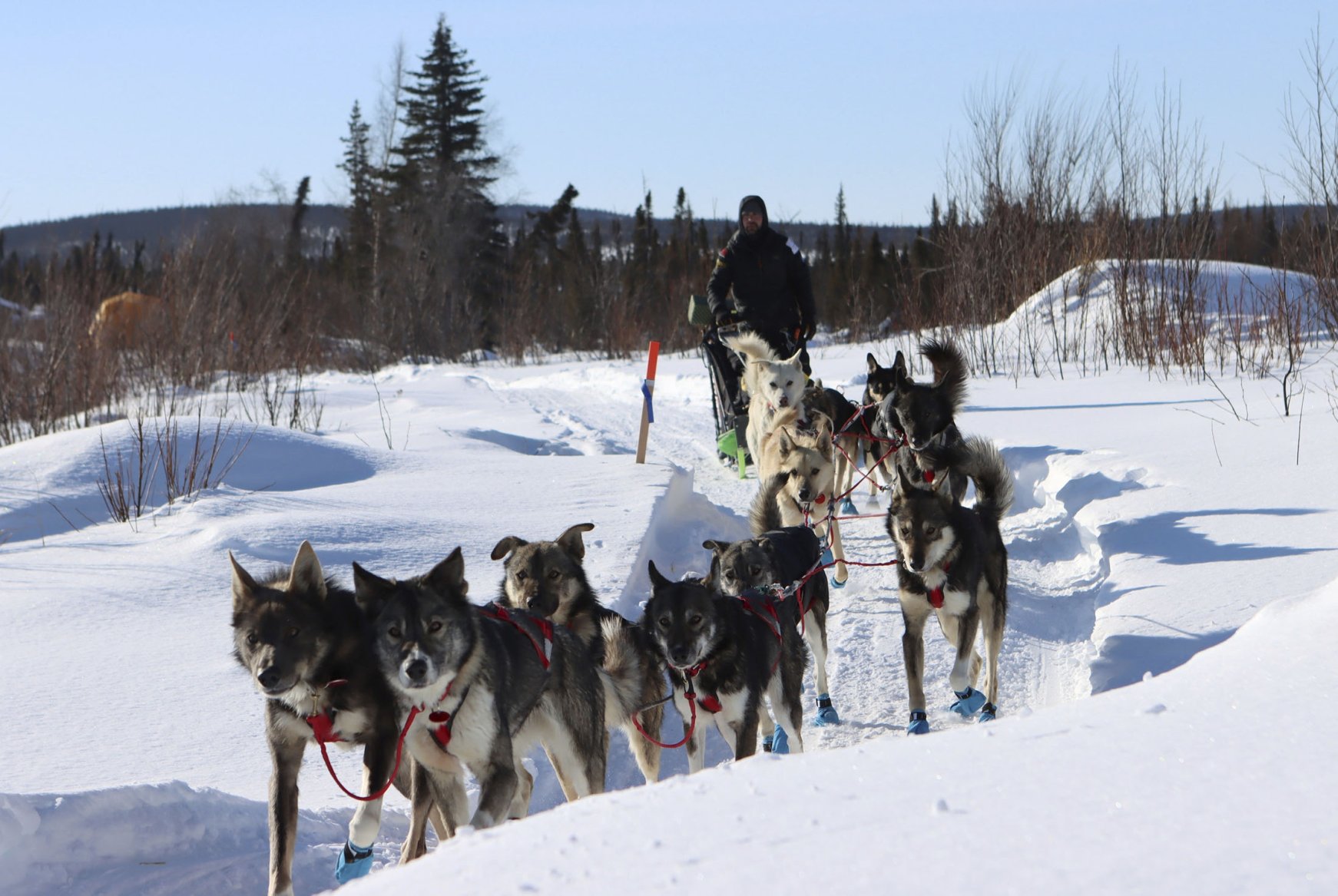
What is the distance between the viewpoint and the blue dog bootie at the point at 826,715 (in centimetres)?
430

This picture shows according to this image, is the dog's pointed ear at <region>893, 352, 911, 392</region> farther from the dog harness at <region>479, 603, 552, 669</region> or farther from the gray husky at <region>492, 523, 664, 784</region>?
the dog harness at <region>479, 603, 552, 669</region>

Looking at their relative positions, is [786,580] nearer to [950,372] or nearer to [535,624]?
[535,624]

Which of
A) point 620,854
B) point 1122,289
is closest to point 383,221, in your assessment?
point 1122,289

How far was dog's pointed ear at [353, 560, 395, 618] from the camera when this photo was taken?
122 inches

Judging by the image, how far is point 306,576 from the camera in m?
3.05

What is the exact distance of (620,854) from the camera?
5.86ft

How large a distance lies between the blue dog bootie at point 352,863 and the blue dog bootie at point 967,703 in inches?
87.6

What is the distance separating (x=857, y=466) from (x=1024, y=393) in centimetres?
448

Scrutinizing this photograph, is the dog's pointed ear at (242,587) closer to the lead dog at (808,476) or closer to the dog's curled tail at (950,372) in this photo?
the lead dog at (808,476)

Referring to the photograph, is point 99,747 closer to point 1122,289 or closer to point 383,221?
point 1122,289

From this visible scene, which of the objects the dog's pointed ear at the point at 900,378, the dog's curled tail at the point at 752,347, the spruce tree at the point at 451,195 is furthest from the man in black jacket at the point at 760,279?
the spruce tree at the point at 451,195

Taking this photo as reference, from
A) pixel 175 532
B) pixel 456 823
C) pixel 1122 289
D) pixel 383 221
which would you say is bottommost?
pixel 456 823

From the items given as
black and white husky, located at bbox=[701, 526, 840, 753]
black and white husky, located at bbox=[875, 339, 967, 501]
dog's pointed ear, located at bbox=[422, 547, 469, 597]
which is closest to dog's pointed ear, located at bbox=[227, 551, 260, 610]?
dog's pointed ear, located at bbox=[422, 547, 469, 597]

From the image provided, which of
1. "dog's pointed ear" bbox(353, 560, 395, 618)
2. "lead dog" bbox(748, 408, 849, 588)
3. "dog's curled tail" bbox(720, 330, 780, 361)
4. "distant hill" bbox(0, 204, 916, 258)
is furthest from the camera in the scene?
"distant hill" bbox(0, 204, 916, 258)
